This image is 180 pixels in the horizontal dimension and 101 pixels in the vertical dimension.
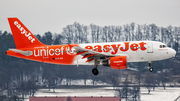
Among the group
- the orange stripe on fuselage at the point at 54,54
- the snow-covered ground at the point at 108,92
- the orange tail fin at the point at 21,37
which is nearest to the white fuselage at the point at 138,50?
the orange stripe on fuselage at the point at 54,54

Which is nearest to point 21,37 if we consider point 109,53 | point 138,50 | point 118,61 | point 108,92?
point 109,53

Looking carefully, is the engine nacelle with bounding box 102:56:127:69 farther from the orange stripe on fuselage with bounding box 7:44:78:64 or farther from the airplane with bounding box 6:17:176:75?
the orange stripe on fuselage with bounding box 7:44:78:64

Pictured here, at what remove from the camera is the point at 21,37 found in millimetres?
60594

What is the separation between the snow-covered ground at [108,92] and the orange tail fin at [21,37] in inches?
2064

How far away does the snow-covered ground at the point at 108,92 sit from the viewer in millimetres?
109250

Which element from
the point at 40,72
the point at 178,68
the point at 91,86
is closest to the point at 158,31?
the point at 178,68

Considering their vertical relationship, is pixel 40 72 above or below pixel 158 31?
below

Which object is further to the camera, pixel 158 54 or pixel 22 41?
pixel 22 41

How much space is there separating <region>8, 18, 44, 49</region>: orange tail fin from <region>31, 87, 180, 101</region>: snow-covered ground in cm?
5243

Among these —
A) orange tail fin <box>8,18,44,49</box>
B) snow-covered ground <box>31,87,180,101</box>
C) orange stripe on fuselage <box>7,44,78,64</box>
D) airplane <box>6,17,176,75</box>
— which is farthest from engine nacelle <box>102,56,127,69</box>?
snow-covered ground <box>31,87,180,101</box>

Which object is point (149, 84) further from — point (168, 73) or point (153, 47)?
point (153, 47)

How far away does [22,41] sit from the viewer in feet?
198

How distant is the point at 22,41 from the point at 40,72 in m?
60.8

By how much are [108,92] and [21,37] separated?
56.0 metres
